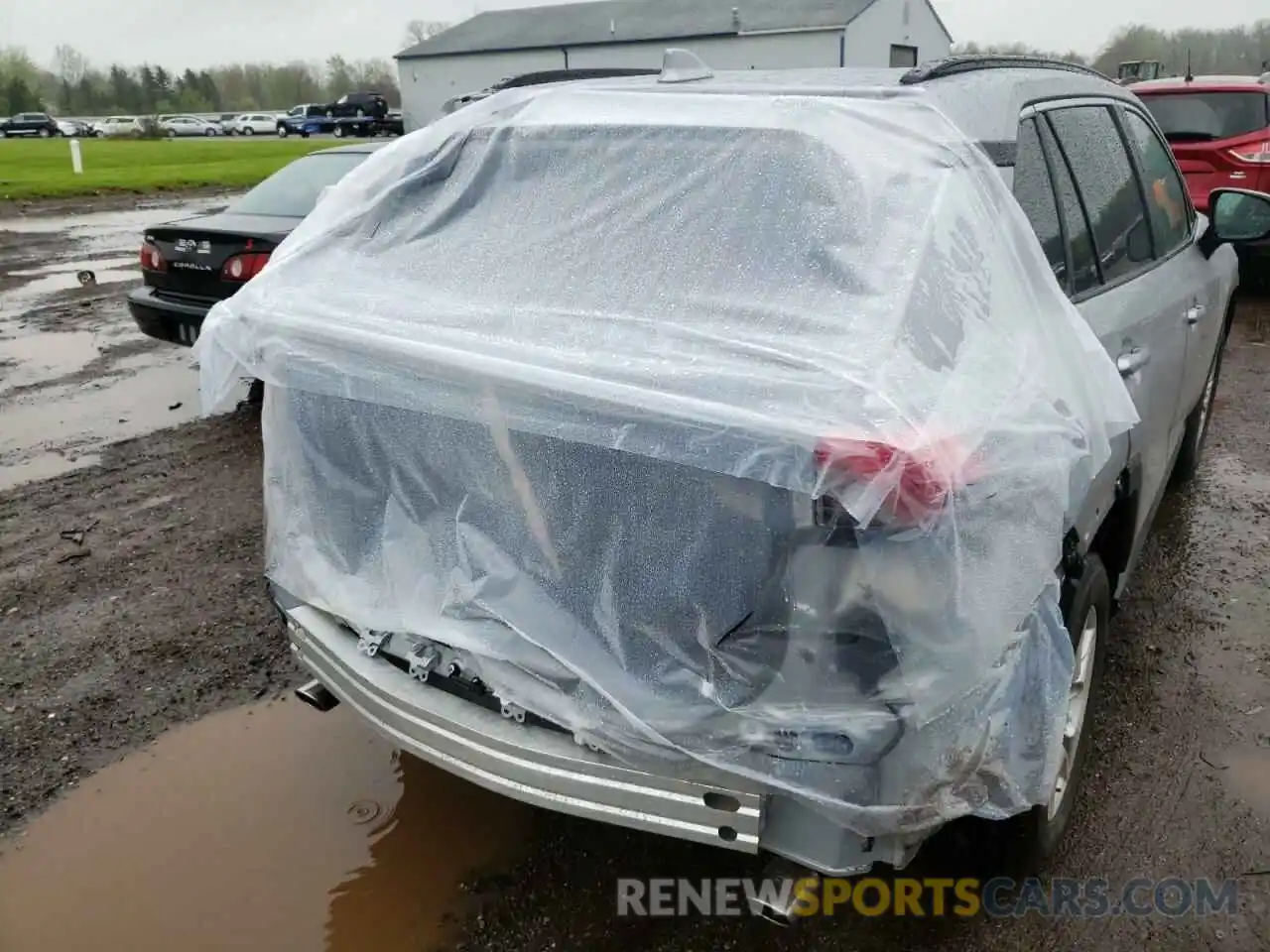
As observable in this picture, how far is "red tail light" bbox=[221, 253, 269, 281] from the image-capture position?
21.1 feet

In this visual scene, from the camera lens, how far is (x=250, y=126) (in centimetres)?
6119

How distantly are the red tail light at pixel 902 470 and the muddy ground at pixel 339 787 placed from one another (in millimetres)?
1130

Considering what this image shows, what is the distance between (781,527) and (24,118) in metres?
64.1

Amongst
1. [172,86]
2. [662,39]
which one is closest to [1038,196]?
[662,39]

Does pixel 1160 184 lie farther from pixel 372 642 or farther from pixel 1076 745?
pixel 372 642

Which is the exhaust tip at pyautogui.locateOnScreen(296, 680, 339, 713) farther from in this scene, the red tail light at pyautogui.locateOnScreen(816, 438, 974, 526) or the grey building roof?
the grey building roof

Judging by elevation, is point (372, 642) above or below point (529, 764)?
above

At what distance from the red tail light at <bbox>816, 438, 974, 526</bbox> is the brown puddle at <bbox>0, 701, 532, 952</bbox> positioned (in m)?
1.56

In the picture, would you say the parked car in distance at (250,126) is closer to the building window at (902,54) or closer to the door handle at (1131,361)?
the building window at (902,54)

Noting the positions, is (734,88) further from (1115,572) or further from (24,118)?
(24,118)

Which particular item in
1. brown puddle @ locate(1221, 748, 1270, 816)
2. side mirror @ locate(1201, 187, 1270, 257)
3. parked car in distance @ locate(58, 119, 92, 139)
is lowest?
brown puddle @ locate(1221, 748, 1270, 816)

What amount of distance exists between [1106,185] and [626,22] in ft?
163

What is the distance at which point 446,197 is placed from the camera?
289 cm

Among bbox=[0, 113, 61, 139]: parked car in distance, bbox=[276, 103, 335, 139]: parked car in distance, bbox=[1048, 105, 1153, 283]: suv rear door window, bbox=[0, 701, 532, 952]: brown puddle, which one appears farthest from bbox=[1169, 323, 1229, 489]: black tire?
bbox=[0, 113, 61, 139]: parked car in distance
